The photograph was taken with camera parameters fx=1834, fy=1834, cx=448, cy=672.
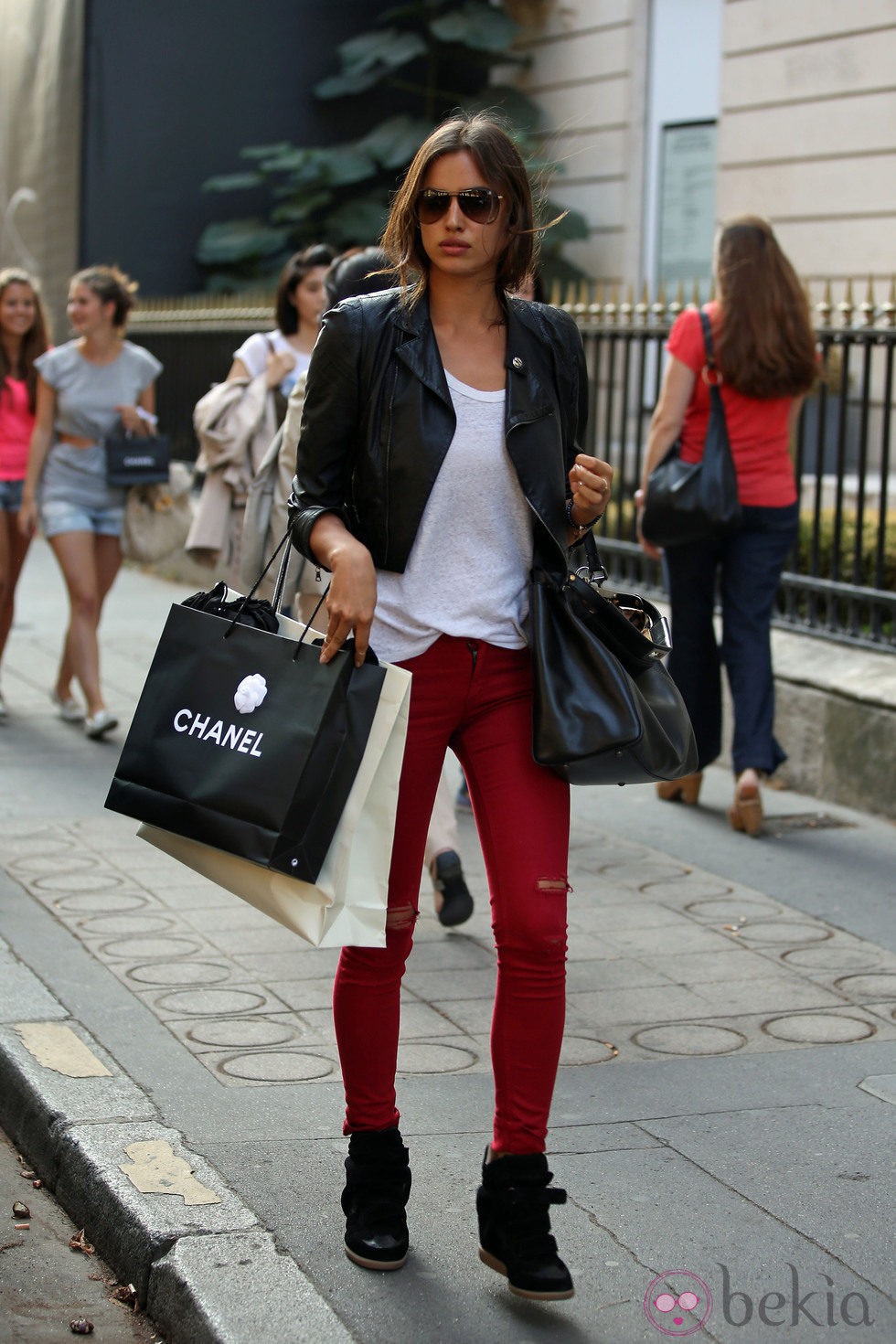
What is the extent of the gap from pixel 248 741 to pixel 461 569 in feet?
1.57

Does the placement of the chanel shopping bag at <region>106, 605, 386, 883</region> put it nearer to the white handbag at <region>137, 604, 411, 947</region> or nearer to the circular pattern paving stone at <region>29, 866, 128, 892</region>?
the white handbag at <region>137, 604, 411, 947</region>

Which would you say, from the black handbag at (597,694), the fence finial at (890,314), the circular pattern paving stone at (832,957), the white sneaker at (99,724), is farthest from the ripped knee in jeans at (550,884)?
the white sneaker at (99,724)

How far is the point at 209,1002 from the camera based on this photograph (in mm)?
4660

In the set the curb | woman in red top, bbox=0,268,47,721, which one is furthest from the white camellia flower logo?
woman in red top, bbox=0,268,47,721

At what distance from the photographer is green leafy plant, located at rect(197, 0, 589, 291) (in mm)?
16938

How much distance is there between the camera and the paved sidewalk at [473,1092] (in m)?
3.11

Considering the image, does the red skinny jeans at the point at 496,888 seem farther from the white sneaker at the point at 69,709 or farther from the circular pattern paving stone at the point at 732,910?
the white sneaker at the point at 69,709

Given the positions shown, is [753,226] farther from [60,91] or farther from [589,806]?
[60,91]

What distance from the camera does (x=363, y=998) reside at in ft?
10.5

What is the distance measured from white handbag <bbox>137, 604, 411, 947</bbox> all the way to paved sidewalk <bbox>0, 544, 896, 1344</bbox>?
0.97 feet

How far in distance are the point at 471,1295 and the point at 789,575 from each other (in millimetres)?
5183

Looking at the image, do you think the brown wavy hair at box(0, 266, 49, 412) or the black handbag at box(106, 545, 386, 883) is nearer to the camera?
the black handbag at box(106, 545, 386, 883)

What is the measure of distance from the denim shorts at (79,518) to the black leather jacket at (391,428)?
508cm

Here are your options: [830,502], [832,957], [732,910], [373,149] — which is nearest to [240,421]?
[732,910]
